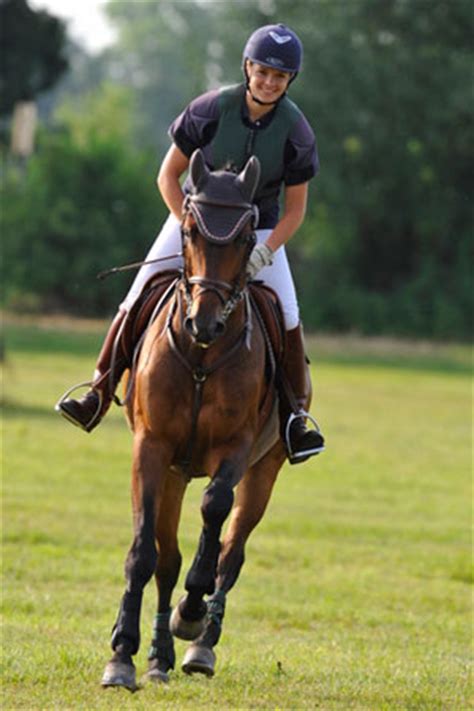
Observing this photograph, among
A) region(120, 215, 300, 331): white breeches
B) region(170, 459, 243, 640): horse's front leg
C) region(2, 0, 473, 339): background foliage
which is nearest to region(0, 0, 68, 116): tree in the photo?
region(2, 0, 473, 339): background foliage

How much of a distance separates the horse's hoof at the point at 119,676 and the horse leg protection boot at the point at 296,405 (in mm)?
1842

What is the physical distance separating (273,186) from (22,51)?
4952 cm

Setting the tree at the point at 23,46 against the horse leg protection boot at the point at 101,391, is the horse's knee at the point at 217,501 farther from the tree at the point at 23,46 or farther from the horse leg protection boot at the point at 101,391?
the tree at the point at 23,46

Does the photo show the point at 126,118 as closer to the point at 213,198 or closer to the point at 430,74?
the point at 430,74

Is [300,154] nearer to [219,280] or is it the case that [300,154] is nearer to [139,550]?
[219,280]

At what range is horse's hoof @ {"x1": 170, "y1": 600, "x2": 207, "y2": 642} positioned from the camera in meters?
9.53

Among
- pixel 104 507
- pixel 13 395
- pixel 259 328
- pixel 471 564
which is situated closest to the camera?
pixel 259 328

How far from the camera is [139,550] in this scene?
8.88 meters

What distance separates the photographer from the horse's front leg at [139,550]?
28.8 ft

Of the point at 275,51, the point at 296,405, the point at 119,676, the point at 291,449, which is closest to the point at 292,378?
the point at 296,405

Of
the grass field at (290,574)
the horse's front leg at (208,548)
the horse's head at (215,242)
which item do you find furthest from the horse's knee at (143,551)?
the horse's head at (215,242)

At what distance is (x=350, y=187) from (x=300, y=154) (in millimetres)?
52122

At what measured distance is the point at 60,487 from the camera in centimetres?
2066

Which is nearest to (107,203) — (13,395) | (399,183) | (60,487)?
(399,183)
